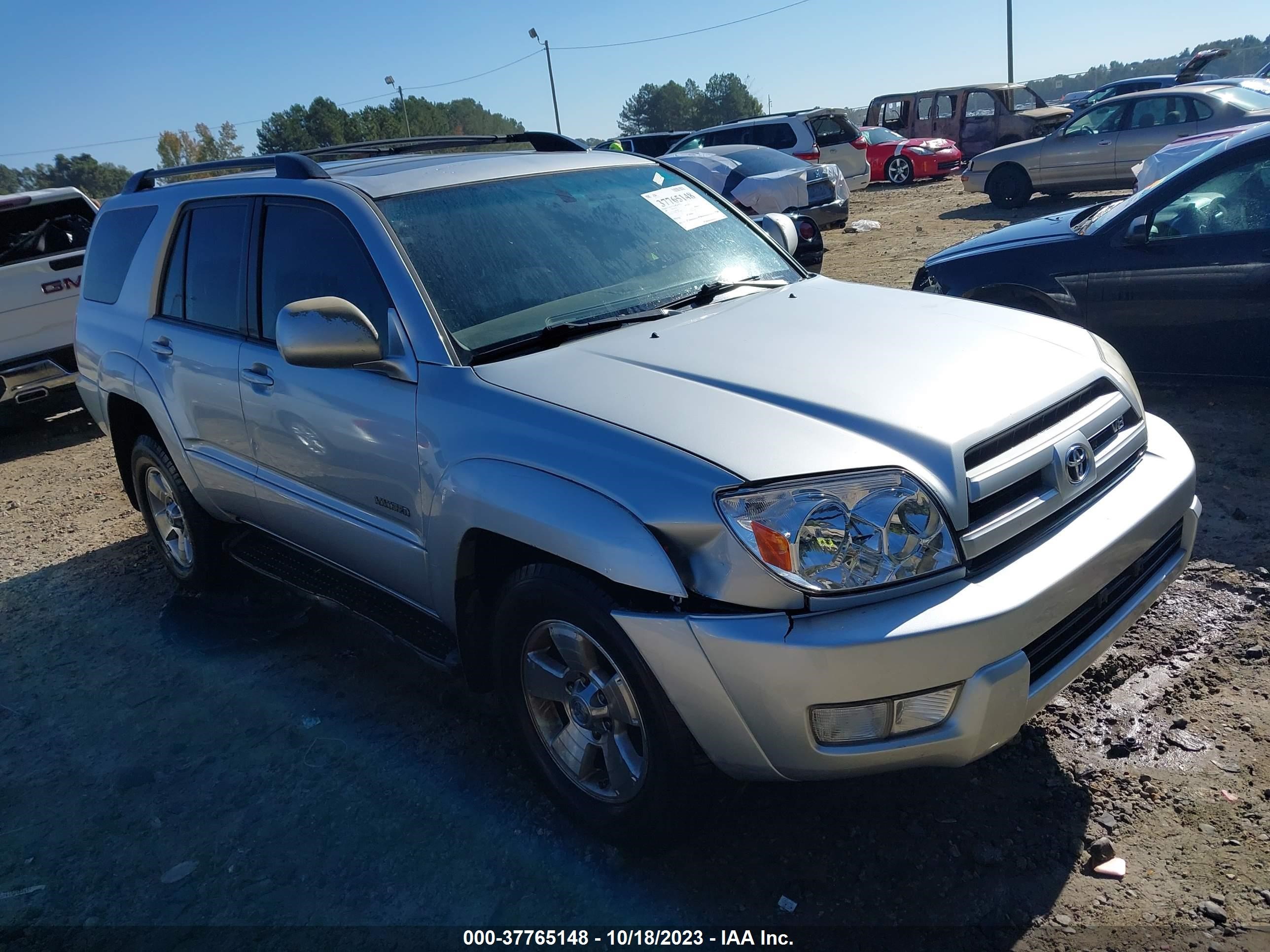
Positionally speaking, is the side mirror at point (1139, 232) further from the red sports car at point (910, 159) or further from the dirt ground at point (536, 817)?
the red sports car at point (910, 159)

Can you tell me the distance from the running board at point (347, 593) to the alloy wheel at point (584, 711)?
1.19 ft

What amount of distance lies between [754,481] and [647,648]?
0.47 meters

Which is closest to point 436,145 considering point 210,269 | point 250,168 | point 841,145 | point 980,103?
point 250,168

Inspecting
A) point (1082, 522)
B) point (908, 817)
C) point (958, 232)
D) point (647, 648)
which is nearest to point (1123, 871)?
point (908, 817)

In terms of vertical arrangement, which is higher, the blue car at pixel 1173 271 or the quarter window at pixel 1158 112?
the quarter window at pixel 1158 112

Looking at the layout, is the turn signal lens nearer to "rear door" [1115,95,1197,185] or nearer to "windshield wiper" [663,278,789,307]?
"windshield wiper" [663,278,789,307]

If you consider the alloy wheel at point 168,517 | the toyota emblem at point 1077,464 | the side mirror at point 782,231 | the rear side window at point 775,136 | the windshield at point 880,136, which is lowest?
the alloy wheel at point 168,517

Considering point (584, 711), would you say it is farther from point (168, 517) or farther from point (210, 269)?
point (168, 517)

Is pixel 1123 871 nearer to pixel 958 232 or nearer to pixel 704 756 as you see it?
pixel 704 756

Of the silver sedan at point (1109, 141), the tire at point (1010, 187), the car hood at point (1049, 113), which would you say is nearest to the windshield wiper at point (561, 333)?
the silver sedan at point (1109, 141)

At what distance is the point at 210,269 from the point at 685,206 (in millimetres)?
2008

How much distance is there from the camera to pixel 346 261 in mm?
3354

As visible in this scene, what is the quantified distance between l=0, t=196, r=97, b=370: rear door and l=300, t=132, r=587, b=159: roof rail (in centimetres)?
502

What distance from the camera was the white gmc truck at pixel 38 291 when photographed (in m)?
8.23
